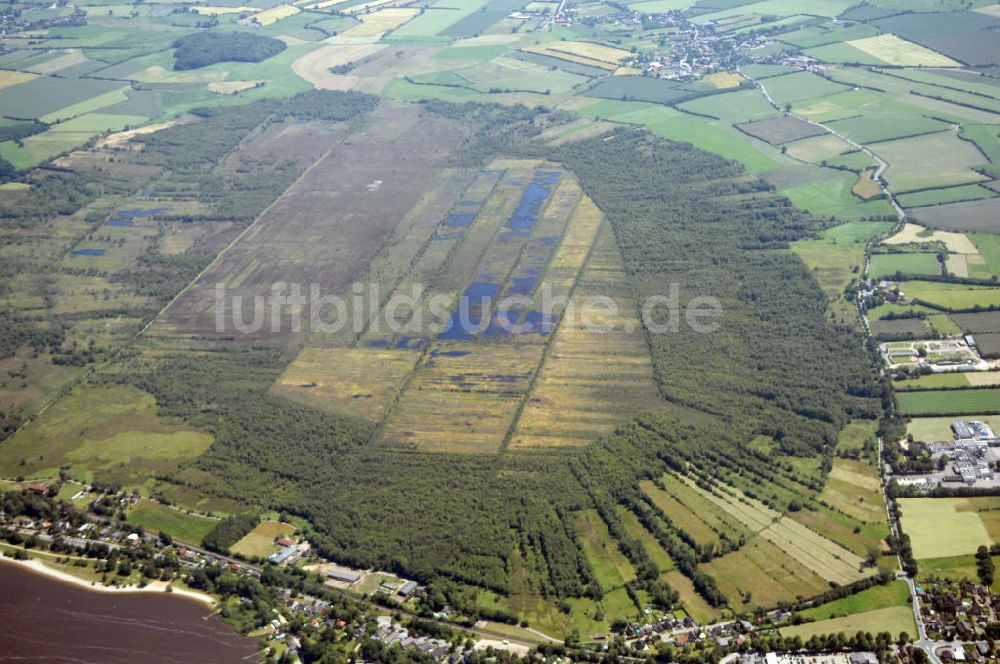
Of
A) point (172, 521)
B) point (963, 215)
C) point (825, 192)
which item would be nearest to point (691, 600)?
point (172, 521)

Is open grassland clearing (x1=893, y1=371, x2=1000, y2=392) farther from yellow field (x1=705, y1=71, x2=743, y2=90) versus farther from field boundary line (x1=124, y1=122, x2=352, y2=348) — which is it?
yellow field (x1=705, y1=71, x2=743, y2=90)

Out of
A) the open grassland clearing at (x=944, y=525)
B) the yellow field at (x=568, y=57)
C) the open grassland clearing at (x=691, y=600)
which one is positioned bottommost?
the open grassland clearing at (x=691, y=600)

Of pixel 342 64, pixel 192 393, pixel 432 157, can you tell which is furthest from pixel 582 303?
pixel 342 64

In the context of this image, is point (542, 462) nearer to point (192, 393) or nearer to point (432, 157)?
point (192, 393)

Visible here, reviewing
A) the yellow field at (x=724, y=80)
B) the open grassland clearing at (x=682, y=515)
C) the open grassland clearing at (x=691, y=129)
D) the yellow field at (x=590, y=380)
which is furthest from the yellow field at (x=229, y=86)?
the open grassland clearing at (x=682, y=515)

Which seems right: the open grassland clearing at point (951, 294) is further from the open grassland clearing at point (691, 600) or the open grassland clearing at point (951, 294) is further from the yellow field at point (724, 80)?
the yellow field at point (724, 80)

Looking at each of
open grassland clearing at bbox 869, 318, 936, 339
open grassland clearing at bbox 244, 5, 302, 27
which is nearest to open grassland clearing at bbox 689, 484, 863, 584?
open grassland clearing at bbox 869, 318, 936, 339
